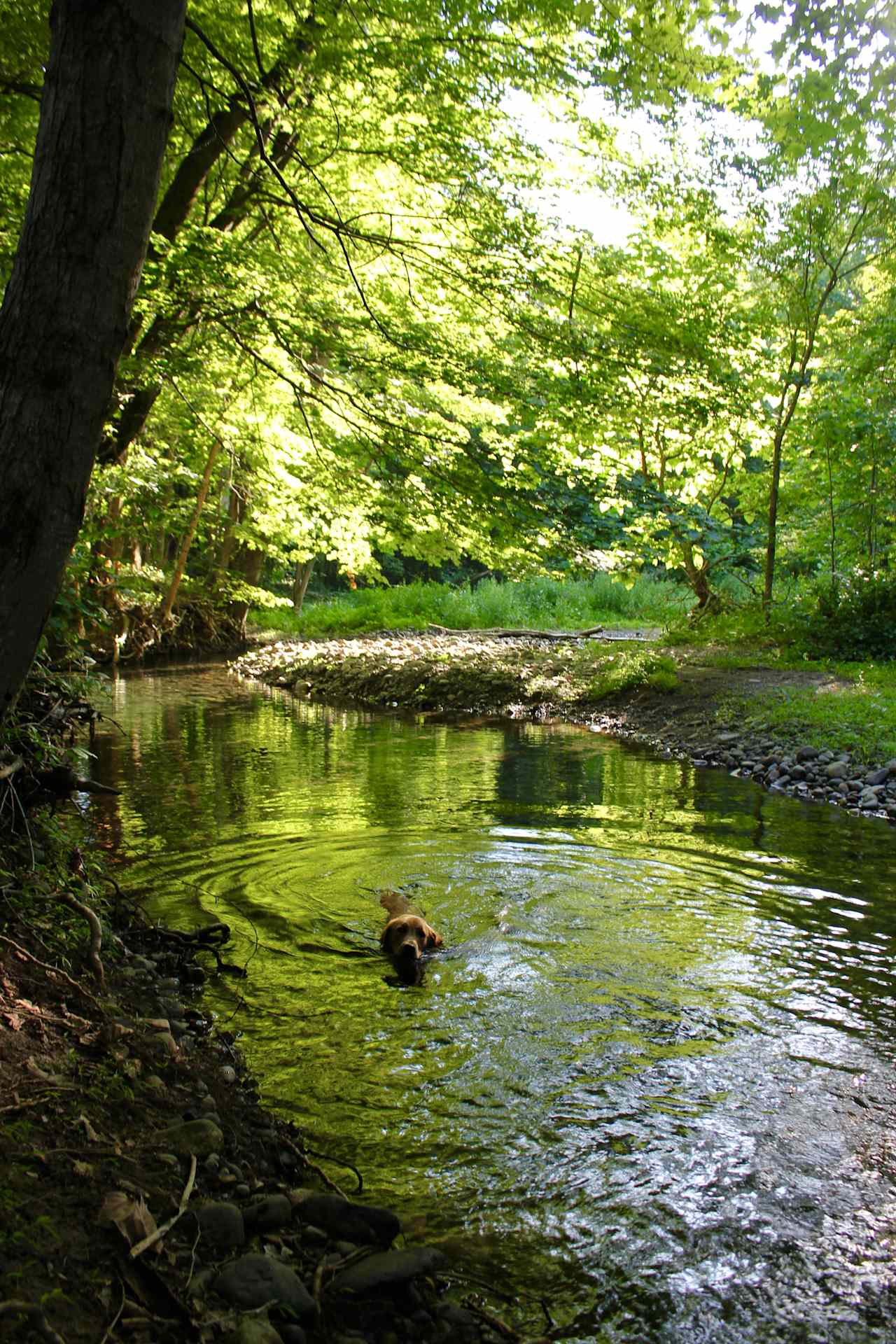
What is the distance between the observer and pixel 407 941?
4.95 meters

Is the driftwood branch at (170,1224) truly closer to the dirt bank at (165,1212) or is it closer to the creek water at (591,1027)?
the dirt bank at (165,1212)

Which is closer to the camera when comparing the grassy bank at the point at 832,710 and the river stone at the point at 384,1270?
the river stone at the point at 384,1270

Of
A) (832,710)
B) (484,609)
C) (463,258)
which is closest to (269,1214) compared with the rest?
(463,258)

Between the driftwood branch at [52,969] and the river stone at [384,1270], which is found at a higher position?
the driftwood branch at [52,969]

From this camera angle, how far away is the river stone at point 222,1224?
8.29 feet

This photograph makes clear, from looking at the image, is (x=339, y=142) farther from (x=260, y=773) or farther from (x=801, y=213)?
(x=801, y=213)

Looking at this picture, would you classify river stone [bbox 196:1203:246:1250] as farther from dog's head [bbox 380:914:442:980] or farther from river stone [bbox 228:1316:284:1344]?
dog's head [bbox 380:914:442:980]

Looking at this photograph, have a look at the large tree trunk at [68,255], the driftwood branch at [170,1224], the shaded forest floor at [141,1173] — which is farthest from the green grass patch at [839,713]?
the large tree trunk at [68,255]

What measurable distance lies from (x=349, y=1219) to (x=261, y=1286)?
17.5 inches

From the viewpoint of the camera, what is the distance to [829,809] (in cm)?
918

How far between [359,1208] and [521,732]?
36.6ft

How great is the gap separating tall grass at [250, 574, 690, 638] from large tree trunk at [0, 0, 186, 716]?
23100mm

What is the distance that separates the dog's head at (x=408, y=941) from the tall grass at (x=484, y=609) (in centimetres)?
2070

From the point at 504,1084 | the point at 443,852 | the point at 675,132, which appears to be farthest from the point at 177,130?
the point at 504,1084
